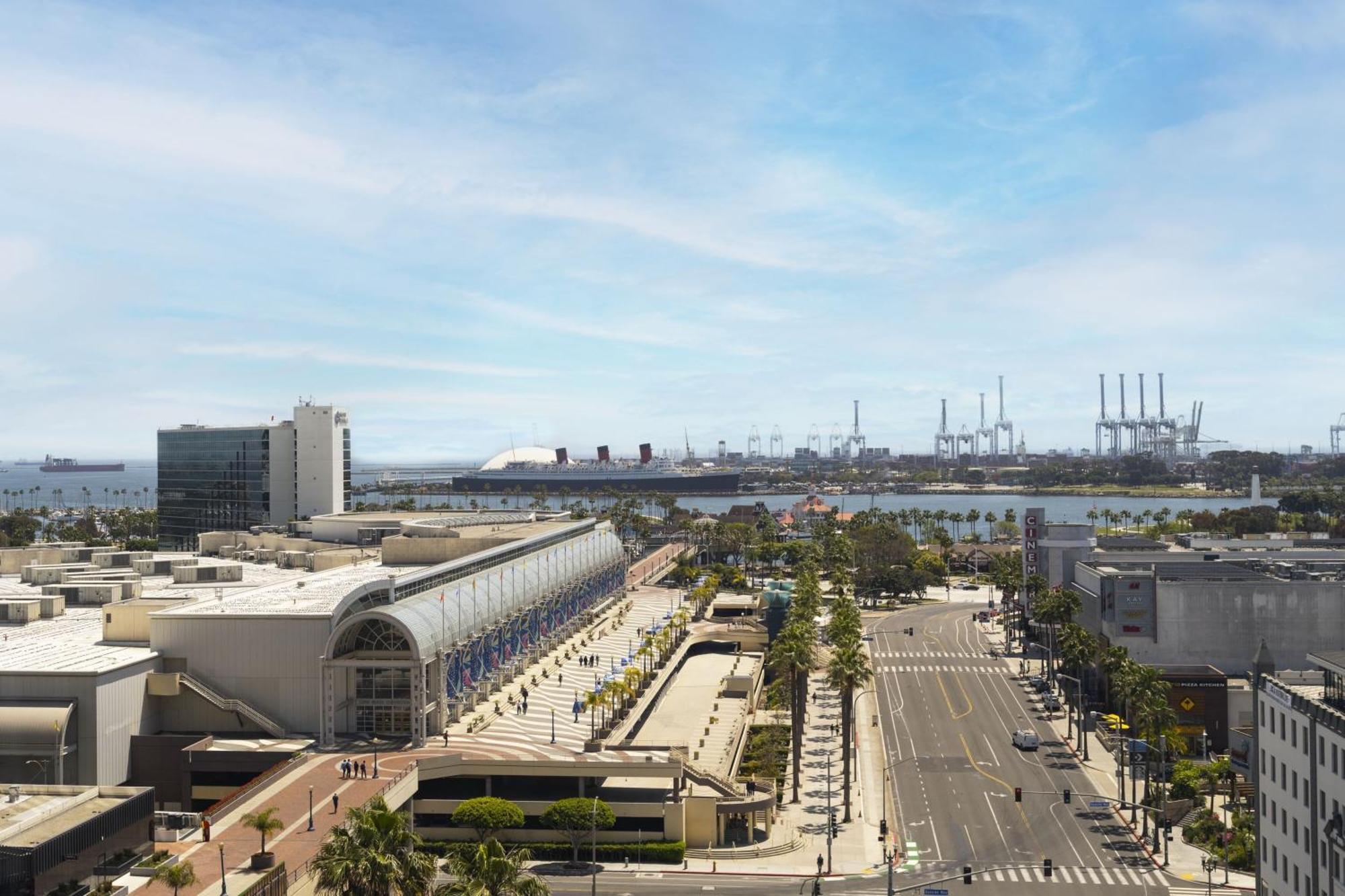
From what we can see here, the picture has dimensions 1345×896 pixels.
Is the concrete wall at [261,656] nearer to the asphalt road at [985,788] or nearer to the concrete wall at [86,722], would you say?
the concrete wall at [86,722]

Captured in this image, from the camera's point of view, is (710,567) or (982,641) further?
(710,567)

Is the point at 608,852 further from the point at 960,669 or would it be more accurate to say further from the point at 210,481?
the point at 210,481

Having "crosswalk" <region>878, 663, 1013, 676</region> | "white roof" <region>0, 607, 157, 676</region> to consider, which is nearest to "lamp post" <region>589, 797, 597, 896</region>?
"white roof" <region>0, 607, 157, 676</region>

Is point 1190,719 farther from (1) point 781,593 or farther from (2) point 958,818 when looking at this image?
(1) point 781,593

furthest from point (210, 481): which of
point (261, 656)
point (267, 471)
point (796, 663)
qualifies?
point (796, 663)

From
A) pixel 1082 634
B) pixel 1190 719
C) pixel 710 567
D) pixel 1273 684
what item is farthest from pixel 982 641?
pixel 1273 684

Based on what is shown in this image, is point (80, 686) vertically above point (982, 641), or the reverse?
point (80, 686)

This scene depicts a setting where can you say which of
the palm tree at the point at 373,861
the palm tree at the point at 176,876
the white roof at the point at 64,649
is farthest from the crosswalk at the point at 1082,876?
the white roof at the point at 64,649
